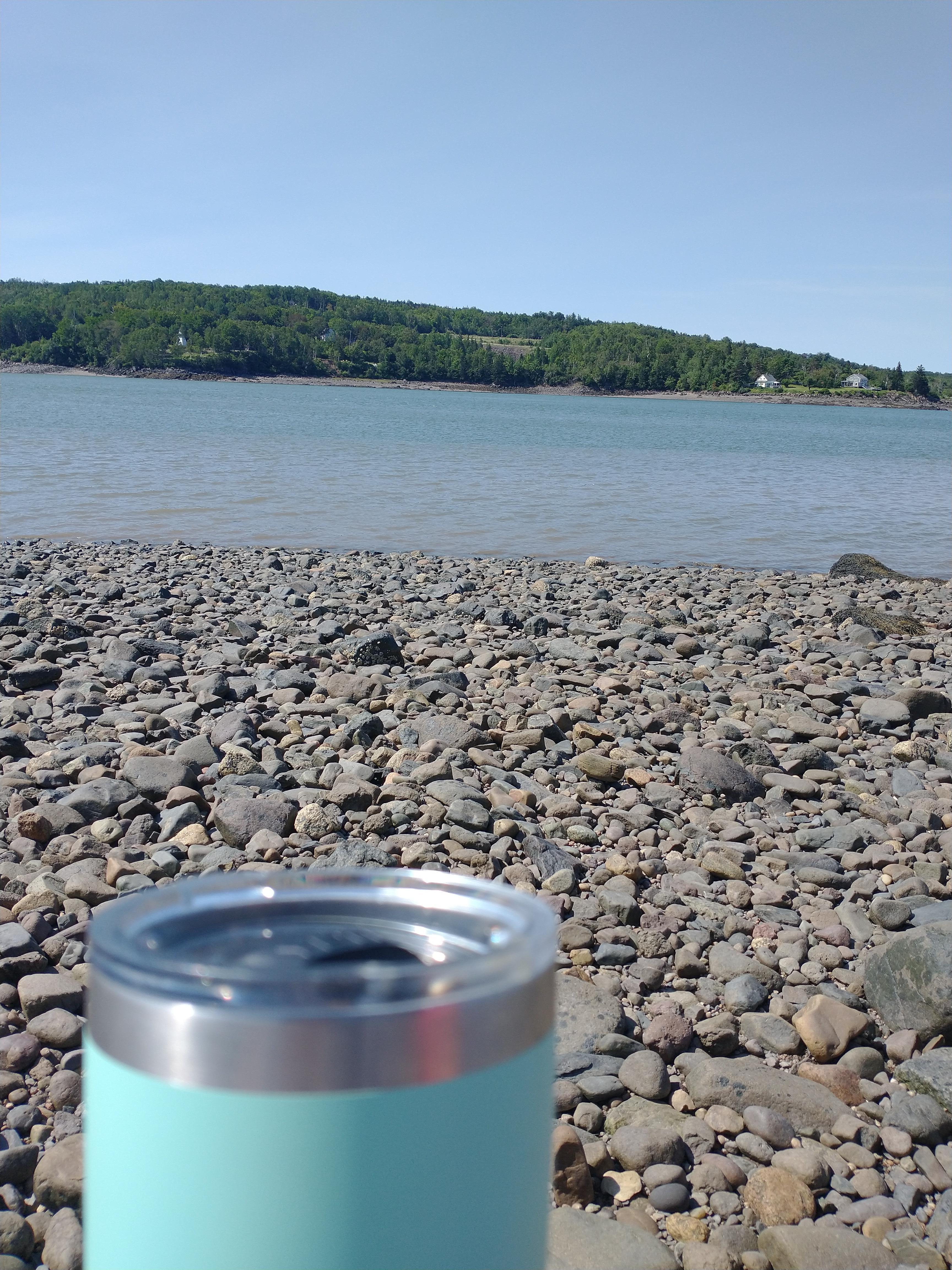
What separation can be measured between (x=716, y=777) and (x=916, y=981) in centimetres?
173

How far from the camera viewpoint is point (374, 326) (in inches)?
5285

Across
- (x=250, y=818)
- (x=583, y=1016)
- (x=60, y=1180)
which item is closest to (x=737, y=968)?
(x=583, y=1016)

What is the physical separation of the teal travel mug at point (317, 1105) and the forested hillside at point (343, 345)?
116665 millimetres

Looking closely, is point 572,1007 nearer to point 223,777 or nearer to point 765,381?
point 223,777

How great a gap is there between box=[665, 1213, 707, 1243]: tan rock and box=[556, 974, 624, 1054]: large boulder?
584mm

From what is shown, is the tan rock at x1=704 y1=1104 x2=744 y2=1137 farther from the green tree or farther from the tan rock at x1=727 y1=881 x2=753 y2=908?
the green tree

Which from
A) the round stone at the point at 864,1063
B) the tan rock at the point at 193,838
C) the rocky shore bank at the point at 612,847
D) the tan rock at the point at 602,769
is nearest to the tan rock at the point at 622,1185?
the rocky shore bank at the point at 612,847

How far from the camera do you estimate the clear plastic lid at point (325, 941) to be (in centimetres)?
86

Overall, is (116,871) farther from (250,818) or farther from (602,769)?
(602,769)

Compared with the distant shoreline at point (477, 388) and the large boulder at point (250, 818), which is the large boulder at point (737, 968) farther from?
the distant shoreline at point (477, 388)

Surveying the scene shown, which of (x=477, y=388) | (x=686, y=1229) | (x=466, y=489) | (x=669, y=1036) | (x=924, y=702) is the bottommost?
(x=686, y=1229)

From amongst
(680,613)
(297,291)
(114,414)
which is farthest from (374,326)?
(680,613)

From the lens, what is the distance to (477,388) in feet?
415

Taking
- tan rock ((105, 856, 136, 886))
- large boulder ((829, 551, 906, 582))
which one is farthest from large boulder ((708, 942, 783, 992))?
large boulder ((829, 551, 906, 582))
